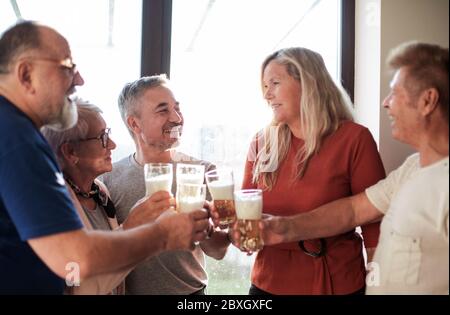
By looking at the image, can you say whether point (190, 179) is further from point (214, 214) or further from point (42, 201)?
point (42, 201)

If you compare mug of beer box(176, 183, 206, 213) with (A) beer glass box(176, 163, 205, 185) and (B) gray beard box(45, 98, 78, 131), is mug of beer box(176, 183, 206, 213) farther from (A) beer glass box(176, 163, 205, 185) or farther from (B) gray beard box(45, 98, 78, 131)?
(B) gray beard box(45, 98, 78, 131)

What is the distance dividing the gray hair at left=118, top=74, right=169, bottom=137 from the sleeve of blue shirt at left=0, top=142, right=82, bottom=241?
0.98m

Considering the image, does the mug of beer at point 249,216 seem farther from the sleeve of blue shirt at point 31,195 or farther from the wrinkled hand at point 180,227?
the sleeve of blue shirt at point 31,195

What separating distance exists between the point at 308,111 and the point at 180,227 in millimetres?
772

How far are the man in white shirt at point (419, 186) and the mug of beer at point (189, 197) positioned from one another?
2.19 feet

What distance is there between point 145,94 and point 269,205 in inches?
32.6

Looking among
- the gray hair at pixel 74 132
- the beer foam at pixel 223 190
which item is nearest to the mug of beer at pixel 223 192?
the beer foam at pixel 223 190

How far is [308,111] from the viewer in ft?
5.96

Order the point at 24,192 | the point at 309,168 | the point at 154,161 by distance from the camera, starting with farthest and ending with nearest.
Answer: the point at 154,161, the point at 309,168, the point at 24,192

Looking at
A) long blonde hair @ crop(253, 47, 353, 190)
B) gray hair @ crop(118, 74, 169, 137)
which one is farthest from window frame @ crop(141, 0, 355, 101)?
long blonde hair @ crop(253, 47, 353, 190)

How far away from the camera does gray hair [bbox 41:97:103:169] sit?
63.9 inches

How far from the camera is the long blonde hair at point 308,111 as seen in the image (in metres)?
1.80

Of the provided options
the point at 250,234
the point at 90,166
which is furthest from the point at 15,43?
the point at 250,234
